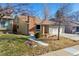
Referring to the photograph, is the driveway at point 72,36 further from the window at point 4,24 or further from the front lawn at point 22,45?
the window at point 4,24

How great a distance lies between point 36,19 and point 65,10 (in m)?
0.30

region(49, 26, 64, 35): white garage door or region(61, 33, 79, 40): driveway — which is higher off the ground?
region(49, 26, 64, 35): white garage door

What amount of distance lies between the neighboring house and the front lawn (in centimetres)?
5

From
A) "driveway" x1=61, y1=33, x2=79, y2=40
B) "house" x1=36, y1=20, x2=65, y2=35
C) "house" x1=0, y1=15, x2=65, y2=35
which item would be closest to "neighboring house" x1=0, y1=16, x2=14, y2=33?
"house" x1=0, y1=15, x2=65, y2=35

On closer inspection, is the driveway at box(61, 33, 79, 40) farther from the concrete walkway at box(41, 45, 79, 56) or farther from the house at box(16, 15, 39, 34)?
the house at box(16, 15, 39, 34)

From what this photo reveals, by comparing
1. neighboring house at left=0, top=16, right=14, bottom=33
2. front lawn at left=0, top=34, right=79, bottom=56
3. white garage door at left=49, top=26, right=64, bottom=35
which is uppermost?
neighboring house at left=0, top=16, right=14, bottom=33

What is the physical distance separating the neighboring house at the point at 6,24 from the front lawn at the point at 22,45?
49 millimetres

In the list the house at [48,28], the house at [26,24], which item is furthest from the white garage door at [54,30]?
the house at [26,24]

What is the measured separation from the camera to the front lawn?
2.05 metres

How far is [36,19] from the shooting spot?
2.07 meters

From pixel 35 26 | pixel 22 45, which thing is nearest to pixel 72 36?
pixel 35 26

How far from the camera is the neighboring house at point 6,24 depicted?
2.06 meters

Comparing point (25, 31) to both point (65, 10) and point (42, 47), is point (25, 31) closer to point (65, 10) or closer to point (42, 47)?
point (42, 47)

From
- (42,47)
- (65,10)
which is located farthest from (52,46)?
(65,10)
